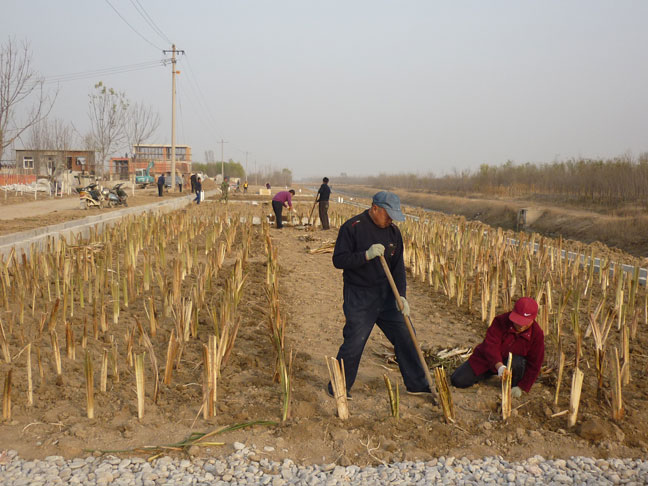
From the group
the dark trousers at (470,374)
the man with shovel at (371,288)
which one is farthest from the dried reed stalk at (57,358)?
the dark trousers at (470,374)

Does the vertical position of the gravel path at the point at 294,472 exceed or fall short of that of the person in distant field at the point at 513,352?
it falls short

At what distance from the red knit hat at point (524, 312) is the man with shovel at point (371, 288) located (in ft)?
2.08

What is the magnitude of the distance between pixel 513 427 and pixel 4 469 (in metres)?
2.51

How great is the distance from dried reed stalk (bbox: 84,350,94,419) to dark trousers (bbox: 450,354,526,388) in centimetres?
220

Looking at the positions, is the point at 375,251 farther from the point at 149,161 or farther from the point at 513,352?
the point at 149,161

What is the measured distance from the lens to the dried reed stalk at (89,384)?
2904 mm

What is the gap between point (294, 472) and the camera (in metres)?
2.55

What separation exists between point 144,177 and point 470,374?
39.5m

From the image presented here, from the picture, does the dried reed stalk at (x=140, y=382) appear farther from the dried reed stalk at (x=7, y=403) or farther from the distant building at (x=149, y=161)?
the distant building at (x=149, y=161)

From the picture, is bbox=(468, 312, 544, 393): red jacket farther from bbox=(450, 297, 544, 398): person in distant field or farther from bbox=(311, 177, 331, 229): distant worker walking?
bbox=(311, 177, 331, 229): distant worker walking

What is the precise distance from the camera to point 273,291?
4.90 m

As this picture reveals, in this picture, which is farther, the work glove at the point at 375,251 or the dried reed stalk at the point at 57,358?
the dried reed stalk at the point at 57,358

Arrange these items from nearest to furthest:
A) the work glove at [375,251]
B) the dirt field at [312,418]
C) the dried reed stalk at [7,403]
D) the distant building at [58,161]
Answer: the dirt field at [312,418] < the dried reed stalk at [7,403] < the work glove at [375,251] < the distant building at [58,161]

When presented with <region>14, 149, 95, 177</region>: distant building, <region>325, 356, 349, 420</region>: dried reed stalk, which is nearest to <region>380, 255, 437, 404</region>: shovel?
<region>325, 356, 349, 420</region>: dried reed stalk
